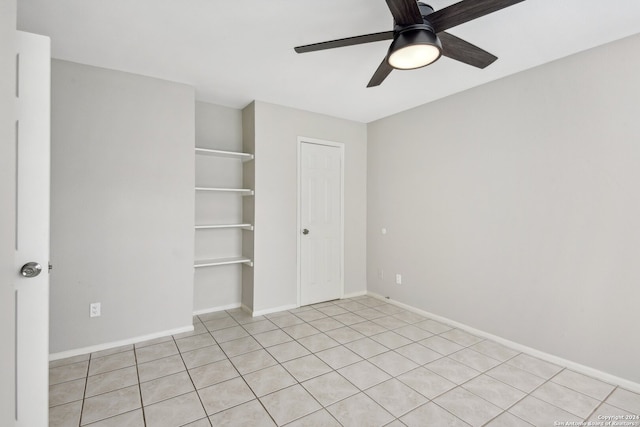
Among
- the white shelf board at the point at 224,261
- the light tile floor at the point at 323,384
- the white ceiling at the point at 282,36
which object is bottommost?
the light tile floor at the point at 323,384

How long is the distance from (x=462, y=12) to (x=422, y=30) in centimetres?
20

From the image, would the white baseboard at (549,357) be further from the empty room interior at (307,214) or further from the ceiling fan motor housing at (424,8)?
the ceiling fan motor housing at (424,8)

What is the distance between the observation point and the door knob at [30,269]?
148 cm

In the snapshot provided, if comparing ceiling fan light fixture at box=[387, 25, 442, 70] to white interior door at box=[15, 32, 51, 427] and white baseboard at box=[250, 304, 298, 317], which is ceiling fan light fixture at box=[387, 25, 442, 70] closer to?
white interior door at box=[15, 32, 51, 427]

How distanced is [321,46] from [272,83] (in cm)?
143

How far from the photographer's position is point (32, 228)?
153cm

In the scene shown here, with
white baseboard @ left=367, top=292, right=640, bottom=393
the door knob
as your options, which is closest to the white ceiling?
the door knob

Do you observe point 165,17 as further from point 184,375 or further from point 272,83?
point 184,375

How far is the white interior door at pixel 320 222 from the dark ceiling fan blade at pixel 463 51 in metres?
2.28

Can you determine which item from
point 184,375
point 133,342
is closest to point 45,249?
point 184,375

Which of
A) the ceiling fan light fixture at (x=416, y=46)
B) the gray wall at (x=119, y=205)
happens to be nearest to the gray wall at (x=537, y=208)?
the ceiling fan light fixture at (x=416, y=46)

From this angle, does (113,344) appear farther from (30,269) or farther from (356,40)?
(356,40)

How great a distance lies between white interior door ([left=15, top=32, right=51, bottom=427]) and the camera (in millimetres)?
1491

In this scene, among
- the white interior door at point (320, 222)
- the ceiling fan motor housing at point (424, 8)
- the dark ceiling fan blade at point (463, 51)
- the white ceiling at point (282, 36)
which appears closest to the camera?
the ceiling fan motor housing at point (424, 8)
